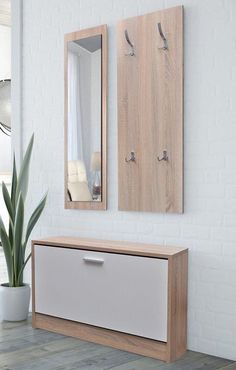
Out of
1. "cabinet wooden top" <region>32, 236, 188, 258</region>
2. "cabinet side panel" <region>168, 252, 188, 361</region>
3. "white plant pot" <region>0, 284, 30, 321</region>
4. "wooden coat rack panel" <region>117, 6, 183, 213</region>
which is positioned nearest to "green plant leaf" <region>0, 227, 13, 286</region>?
"white plant pot" <region>0, 284, 30, 321</region>

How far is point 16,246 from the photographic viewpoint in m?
4.08

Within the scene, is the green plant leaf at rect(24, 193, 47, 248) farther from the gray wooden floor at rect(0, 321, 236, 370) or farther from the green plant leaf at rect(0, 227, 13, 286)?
the gray wooden floor at rect(0, 321, 236, 370)

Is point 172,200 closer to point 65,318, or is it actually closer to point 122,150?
point 122,150

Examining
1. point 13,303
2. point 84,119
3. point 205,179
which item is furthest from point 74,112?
point 13,303

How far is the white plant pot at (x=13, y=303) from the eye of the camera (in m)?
4.04

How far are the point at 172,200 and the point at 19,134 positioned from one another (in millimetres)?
1587

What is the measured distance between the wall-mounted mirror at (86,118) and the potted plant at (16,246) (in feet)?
0.98

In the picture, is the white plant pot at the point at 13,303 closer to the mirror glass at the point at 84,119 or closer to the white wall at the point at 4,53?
the mirror glass at the point at 84,119

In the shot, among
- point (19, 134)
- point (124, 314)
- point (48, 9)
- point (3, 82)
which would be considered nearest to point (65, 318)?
point (124, 314)

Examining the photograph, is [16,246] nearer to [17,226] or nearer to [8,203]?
[17,226]

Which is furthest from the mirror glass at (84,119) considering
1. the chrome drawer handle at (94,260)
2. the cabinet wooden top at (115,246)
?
the chrome drawer handle at (94,260)

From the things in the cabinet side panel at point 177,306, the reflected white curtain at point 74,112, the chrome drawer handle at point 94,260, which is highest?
the reflected white curtain at point 74,112

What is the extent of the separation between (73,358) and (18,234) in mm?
1133

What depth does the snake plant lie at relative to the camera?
4.03 meters
